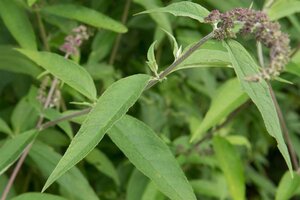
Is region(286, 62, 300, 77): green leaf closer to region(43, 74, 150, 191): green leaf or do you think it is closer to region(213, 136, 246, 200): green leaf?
region(213, 136, 246, 200): green leaf

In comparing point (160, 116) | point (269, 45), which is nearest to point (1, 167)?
point (269, 45)

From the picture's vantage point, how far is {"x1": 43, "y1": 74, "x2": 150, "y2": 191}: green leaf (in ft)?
3.25

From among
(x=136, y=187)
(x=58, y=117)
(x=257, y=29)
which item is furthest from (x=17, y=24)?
(x=257, y=29)

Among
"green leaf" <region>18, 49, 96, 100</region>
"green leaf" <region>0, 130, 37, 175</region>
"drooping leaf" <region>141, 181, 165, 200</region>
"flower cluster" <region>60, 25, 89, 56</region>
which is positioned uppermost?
"green leaf" <region>18, 49, 96, 100</region>

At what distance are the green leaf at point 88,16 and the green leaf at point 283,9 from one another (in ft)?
1.46

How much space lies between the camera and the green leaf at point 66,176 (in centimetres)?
147

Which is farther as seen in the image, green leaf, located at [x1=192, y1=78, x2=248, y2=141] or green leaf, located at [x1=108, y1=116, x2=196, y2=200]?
green leaf, located at [x1=192, y1=78, x2=248, y2=141]

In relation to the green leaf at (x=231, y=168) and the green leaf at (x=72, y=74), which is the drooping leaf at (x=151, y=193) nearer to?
the green leaf at (x=231, y=168)

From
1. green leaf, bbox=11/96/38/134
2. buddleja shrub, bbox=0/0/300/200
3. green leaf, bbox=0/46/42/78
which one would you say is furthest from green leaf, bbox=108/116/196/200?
green leaf, bbox=0/46/42/78

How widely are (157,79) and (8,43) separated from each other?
1041 millimetres

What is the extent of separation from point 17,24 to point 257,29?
0.88 meters

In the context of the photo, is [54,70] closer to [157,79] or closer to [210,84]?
[157,79]

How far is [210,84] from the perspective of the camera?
83.4 inches

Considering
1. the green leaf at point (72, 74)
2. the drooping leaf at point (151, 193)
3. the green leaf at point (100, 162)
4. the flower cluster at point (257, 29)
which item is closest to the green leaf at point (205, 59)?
the flower cluster at point (257, 29)
